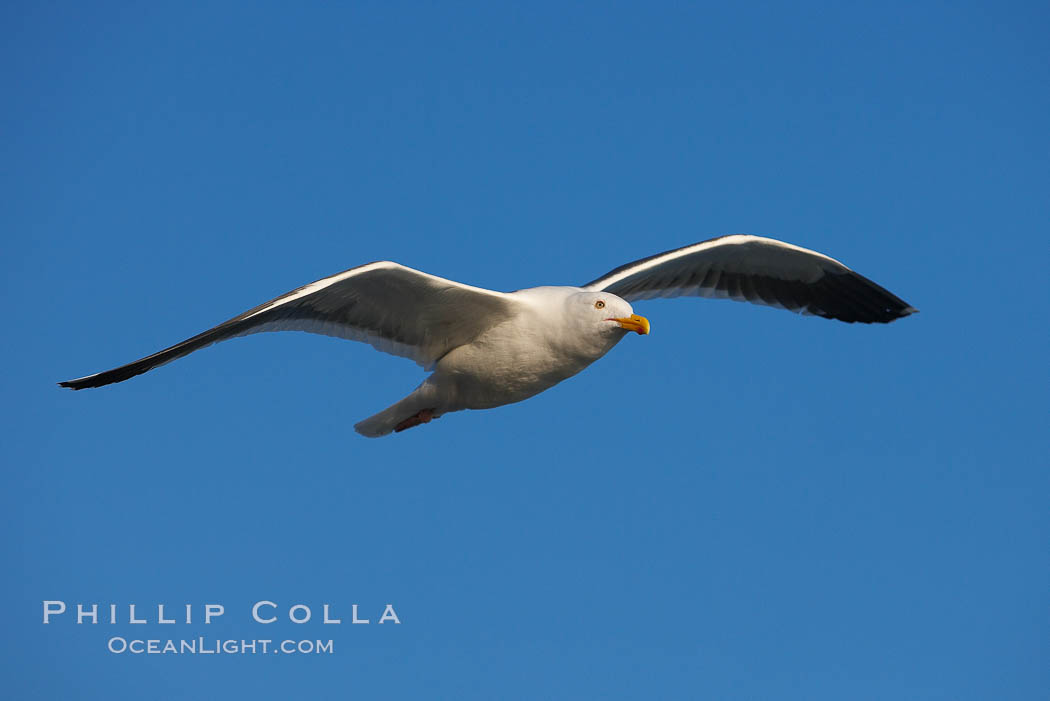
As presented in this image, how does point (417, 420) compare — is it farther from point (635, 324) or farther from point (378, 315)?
point (635, 324)

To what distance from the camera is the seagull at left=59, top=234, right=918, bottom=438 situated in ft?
33.0

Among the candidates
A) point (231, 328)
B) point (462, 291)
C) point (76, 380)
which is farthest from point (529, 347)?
point (76, 380)

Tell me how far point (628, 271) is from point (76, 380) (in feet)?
18.1

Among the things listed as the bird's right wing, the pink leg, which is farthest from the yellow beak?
the pink leg

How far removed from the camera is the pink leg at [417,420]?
38.3 ft

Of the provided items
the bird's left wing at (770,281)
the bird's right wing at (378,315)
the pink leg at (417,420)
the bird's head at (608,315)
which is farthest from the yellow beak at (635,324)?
the pink leg at (417,420)

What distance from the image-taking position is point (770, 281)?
13586mm

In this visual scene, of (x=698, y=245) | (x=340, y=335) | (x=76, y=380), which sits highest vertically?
(x=698, y=245)

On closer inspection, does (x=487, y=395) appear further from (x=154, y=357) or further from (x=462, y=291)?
(x=154, y=357)

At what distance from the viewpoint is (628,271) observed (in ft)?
39.3

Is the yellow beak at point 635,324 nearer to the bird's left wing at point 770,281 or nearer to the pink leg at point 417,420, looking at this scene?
the bird's left wing at point 770,281

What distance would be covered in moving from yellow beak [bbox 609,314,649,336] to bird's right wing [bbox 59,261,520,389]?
106cm

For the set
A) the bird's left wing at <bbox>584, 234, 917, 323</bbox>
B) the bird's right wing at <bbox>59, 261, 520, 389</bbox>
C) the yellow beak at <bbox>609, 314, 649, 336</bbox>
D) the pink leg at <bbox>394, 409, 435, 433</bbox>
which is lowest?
the pink leg at <bbox>394, 409, 435, 433</bbox>

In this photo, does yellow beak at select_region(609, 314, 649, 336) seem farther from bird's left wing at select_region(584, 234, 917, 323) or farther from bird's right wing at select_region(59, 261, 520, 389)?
bird's left wing at select_region(584, 234, 917, 323)
